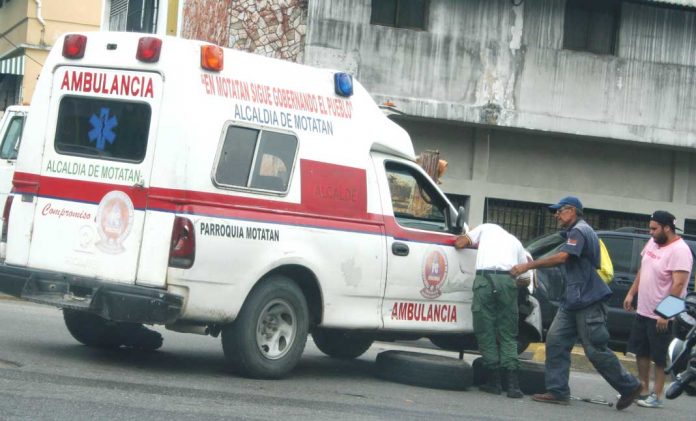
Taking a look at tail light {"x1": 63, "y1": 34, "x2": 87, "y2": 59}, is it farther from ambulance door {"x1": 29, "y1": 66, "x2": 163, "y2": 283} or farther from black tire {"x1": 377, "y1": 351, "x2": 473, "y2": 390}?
black tire {"x1": 377, "y1": 351, "x2": 473, "y2": 390}

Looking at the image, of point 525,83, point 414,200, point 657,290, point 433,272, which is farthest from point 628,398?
point 525,83

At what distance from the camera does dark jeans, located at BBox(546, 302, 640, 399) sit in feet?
33.7

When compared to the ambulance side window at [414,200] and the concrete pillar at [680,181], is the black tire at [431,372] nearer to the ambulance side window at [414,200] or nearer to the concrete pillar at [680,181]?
the ambulance side window at [414,200]

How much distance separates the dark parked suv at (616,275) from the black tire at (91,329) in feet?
20.6

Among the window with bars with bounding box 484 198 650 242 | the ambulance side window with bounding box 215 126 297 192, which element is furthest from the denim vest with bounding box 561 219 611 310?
the window with bars with bounding box 484 198 650 242

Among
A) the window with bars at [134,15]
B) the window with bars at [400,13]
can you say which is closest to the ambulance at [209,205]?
the window with bars at [400,13]

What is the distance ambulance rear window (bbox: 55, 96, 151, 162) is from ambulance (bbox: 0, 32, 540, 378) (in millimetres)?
12

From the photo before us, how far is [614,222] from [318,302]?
14.9 metres

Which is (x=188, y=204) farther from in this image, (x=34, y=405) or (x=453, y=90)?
(x=453, y=90)

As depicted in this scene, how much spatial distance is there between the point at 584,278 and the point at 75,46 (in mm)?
4752

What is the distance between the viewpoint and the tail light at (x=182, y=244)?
873cm

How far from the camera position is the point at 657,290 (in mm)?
10867

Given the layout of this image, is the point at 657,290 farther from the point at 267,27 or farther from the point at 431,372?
the point at 267,27

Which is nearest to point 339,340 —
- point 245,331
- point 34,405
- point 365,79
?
point 245,331
